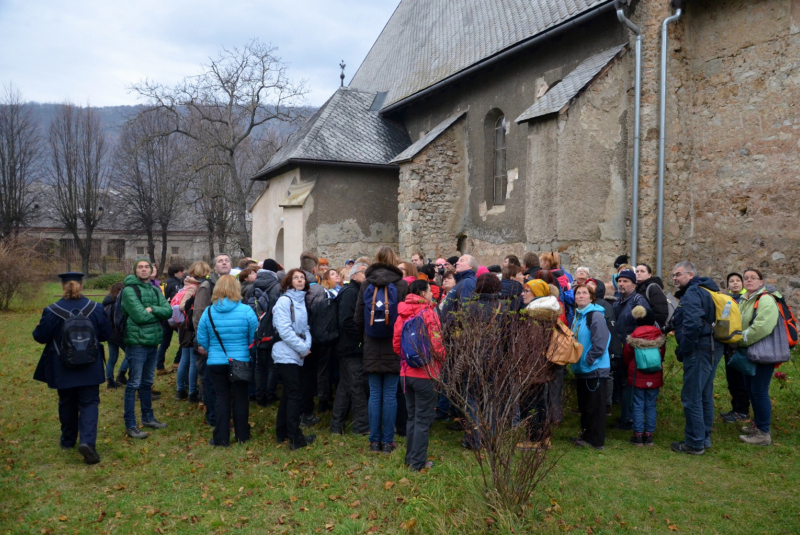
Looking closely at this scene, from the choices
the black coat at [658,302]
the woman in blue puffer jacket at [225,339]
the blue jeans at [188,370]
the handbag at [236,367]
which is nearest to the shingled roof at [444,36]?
the black coat at [658,302]

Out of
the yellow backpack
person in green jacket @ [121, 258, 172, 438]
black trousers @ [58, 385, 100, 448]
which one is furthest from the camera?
person in green jacket @ [121, 258, 172, 438]

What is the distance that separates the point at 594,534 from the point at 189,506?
3.18 meters

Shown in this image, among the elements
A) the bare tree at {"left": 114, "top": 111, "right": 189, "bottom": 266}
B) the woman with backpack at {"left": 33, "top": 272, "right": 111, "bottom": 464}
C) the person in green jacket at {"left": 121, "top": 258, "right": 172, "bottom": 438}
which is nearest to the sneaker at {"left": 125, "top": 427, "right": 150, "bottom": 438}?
the person in green jacket at {"left": 121, "top": 258, "right": 172, "bottom": 438}

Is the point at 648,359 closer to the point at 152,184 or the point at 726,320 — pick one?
the point at 726,320

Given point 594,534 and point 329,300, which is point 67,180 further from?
point 594,534

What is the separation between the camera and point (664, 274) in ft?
36.5

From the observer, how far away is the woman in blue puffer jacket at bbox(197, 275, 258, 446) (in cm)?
618

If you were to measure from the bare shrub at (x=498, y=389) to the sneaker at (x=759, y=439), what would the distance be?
302cm

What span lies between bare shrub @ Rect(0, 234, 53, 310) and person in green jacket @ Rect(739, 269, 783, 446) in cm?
1994

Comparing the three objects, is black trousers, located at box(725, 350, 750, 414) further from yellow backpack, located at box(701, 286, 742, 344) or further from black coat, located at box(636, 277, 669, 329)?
black coat, located at box(636, 277, 669, 329)

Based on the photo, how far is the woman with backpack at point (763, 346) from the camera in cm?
621

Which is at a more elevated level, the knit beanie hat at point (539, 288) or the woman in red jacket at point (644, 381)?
the knit beanie hat at point (539, 288)

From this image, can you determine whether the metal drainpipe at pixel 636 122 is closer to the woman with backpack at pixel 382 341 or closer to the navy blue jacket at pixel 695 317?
the navy blue jacket at pixel 695 317

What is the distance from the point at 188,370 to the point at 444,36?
1339cm
